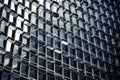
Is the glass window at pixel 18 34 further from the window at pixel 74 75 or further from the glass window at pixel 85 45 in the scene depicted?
the glass window at pixel 85 45

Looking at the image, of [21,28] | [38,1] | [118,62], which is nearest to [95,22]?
[118,62]

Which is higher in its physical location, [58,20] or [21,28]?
[58,20]

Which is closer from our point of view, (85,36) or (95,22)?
(85,36)

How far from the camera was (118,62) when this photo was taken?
51.8 metres

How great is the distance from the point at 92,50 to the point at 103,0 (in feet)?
→ 44.6

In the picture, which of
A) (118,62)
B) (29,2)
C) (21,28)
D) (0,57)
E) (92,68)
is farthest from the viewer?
(118,62)

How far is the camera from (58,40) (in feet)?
144

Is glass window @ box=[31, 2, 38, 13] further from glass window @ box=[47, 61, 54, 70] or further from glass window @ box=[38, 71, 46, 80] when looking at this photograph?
glass window @ box=[38, 71, 46, 80]

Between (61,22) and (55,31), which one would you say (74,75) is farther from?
(61,22)

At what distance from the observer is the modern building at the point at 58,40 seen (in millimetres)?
37719

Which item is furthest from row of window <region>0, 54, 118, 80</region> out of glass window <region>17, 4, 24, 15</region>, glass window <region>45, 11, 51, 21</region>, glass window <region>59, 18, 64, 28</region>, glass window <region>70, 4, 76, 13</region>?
glass window <region>70, 4, 76, 13</region>

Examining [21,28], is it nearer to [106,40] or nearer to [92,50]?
[92,50]

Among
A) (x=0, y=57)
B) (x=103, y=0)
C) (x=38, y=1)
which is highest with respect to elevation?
(x=103, y=0)

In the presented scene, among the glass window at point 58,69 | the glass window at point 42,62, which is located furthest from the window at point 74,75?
the glass window at point 42,62
